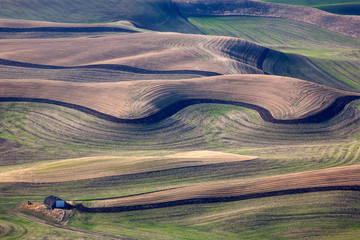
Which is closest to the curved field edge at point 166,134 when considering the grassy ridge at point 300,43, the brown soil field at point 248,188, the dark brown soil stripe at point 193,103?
the dark brown soil stripe at point 193,103

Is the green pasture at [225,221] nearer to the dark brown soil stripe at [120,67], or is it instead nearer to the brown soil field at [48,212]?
the brown soil field at [48,212]

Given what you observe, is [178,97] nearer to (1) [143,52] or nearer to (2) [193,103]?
(2) [193,103]

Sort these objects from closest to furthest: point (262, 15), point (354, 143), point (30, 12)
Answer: point (354, 143)
point (30, 12)
point (262, 15)

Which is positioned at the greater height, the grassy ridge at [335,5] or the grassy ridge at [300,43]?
the grassy ridge at [335,5]

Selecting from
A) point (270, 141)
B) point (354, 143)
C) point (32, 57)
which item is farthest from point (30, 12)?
point (354, 143)

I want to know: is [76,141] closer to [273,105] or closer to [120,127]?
[120,127]

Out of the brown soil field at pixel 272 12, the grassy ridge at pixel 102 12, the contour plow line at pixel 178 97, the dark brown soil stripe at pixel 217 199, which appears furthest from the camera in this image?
the brown soil field at pixel 272 12

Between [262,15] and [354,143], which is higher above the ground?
[262,15]
